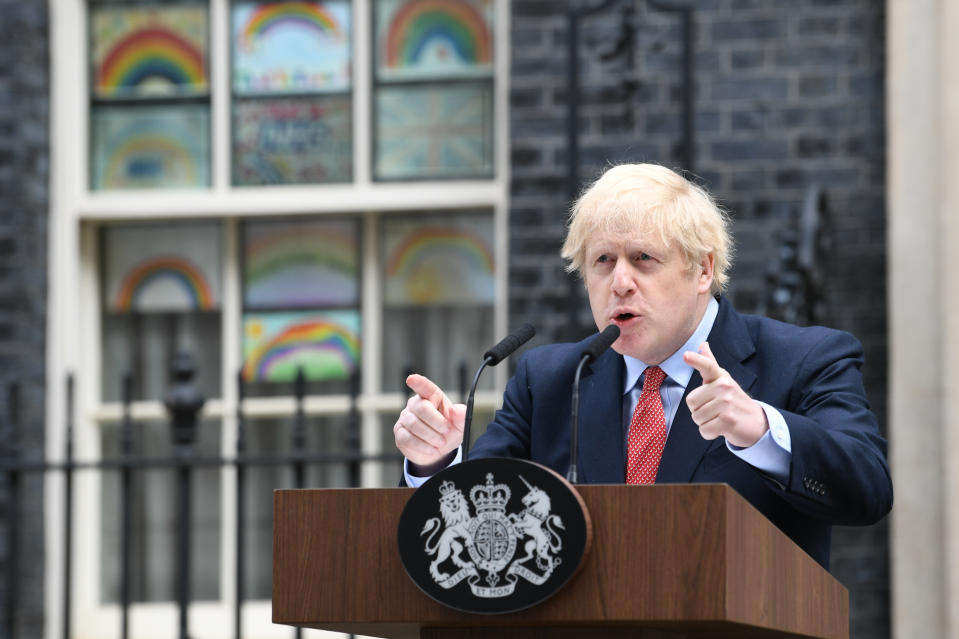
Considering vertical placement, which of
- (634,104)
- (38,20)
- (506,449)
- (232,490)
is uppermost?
(38,20)

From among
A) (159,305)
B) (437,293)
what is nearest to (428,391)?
(437,293)

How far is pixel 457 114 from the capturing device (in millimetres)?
6156

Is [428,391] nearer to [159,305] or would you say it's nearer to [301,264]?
[301,264]

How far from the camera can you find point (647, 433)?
2.39 meters

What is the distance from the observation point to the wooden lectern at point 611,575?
1.80 meters

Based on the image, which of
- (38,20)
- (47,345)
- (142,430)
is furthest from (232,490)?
(38,20)

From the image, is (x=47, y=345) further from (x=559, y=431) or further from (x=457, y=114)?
(x=559, y=431)

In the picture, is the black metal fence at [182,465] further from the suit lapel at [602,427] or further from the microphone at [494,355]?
the microphone at [494,355]

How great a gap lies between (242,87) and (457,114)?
0.90 meters

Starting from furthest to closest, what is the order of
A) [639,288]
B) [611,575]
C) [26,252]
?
[26,252] → [639,288] → [611,575]

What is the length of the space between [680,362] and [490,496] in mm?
641

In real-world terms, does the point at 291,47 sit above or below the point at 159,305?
above

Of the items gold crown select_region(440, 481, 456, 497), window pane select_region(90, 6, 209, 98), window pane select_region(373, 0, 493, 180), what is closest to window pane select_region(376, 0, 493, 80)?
window pane select_region(373, 0, 493, 180)

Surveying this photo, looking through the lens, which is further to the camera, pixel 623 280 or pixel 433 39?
pixel 433 39
